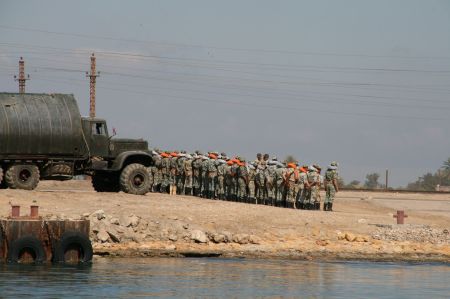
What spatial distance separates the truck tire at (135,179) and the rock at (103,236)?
7.96 metres

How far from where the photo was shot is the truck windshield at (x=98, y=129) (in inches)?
1837

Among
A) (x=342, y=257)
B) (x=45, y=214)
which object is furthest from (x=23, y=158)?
(x=342, y=257)

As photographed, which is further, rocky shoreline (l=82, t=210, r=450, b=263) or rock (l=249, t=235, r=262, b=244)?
rock (l=249, t=235, r=262, b=244)

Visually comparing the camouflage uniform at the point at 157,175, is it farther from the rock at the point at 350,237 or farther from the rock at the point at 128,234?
the rock at the point at 128,234

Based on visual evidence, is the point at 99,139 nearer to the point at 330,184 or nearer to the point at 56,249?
the point at 330,184

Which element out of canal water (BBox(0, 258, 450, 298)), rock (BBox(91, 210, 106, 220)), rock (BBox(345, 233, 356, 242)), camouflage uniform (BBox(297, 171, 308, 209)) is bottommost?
canal water (BBox(0, 258, 450, 298))

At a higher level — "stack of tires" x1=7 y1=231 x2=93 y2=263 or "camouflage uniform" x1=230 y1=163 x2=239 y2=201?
"camouflage uniform" x1=230 y1=163 x2=239 y2=201

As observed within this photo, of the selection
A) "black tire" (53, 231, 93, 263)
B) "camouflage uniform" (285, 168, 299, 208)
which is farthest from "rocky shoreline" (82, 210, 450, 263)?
"camouflage uniform" (285, 168, 299, 208)

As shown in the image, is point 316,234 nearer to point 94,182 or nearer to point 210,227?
point 210,227

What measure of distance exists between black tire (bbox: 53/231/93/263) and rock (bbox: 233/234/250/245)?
5.88 m

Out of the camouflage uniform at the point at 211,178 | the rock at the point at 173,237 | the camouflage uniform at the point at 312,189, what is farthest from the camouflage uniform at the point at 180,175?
the rock at the point at 173,237

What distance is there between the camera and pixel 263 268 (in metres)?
36.7

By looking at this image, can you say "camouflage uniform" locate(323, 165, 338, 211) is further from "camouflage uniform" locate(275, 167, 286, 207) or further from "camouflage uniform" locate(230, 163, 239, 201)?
"camouflage uniform" locate(230, 163, 239, 201)

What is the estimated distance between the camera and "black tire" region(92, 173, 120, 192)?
4834cm
